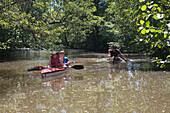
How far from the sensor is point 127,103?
5.97m

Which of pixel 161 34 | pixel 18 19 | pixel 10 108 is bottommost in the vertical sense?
Answer: pixel 10 108

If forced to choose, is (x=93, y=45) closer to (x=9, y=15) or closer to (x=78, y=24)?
(x=78, y=24)

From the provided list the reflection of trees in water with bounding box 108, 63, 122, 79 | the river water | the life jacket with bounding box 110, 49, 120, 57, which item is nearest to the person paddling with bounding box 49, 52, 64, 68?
the river water

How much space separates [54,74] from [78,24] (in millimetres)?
13827

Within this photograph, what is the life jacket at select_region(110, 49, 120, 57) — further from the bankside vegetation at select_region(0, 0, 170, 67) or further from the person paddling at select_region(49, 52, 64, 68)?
the person paddling at select_region(49, 52, 64, 68)

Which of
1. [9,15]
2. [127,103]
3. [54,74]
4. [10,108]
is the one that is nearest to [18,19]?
[9,15]

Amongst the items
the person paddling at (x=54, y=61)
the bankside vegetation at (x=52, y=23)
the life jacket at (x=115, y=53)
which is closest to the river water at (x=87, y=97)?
the person paddling at (x=54, y=61)

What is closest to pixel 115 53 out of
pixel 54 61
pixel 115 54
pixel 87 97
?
pixel 115 54

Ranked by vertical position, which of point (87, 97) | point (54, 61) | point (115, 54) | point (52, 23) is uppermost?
point (52, 23)

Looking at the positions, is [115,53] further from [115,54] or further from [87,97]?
[87,97]

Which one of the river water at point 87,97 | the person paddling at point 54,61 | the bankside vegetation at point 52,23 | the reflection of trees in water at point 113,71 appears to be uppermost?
the bankside vegetation at point 52,23

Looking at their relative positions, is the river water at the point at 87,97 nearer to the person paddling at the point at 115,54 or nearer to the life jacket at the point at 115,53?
the person paddling at the point at 115,54

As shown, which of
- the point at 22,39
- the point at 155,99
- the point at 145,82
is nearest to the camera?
the point at 155,99

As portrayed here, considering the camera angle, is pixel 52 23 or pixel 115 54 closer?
pixel 115 54
